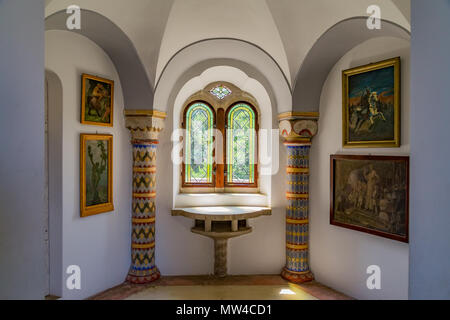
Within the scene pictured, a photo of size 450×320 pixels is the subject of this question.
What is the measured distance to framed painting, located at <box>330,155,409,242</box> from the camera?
3670 millimetres

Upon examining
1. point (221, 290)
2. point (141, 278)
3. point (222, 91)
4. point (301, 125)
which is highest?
point (222, 91)

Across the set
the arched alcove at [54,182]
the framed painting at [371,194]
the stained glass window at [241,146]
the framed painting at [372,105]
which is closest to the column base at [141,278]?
the arched alcove at [54,182]

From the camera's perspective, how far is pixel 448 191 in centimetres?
87

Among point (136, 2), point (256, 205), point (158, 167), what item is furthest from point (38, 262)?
point (256, 205)

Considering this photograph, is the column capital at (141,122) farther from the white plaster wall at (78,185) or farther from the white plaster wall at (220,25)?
the white plaster wall at (220,25)


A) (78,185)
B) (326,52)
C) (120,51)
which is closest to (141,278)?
(78,185)

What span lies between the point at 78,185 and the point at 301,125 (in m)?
3.40

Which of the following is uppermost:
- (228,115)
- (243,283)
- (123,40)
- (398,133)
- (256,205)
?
(123,40)

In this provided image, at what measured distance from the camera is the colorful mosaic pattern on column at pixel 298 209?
4.92 meters

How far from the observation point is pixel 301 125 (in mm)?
4816

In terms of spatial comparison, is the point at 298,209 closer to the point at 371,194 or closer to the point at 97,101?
the point at 371,194

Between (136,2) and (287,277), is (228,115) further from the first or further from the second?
(287,277)

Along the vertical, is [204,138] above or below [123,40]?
below

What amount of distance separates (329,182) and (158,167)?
9.07ft
